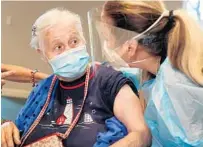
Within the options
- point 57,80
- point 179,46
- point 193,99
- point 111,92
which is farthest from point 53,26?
point 193,99

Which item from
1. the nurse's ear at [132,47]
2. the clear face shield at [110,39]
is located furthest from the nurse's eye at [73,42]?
the nurse's ear at [132,47]

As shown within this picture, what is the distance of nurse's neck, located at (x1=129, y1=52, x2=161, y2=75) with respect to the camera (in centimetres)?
125

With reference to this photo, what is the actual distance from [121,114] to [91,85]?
0.58 ft

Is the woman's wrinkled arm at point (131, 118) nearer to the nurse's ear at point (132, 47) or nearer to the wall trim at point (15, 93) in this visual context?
the nurse's ear at point (132, 47)

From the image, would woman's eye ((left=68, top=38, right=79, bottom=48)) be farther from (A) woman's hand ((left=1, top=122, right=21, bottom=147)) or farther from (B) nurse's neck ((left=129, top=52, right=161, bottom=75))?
(A) woman's hand ((left=1, top=122, right=21, bottom=147))

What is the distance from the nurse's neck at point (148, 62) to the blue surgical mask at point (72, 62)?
0.19 m

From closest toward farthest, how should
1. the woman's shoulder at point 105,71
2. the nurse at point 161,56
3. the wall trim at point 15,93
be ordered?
the nurse at point 161,56 → the woman's shoulder at point 105,71 → the wall trim at point 15,93

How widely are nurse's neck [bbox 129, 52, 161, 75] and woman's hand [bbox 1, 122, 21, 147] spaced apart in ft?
1.63

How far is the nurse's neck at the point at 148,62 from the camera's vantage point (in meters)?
1.25

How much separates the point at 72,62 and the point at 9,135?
0.35 meters

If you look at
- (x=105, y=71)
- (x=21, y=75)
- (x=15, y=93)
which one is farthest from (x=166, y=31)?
(x=15, y=93)

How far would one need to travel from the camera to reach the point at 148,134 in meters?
1.19

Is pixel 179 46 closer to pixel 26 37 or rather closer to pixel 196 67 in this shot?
pixel 196 67

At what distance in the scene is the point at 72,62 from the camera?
4.39 feet
